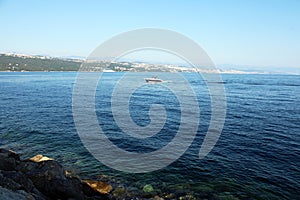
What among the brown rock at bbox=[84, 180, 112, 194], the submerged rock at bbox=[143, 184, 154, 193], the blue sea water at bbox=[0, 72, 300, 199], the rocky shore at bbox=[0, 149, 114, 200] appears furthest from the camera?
the blue sea water at bbox=[0, 72, 300, 199]

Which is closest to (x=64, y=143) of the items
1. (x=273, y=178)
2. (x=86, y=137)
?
(x=86, y=137)

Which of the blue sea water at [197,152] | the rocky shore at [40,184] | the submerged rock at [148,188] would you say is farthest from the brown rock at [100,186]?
the submerged rock at [148,188]

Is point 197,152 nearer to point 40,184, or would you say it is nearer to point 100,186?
point 100,186

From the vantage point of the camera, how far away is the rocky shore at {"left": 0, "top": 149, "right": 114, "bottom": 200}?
491 inches

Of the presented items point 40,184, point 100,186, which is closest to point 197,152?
point 100,186

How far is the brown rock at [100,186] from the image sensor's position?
18183 mm

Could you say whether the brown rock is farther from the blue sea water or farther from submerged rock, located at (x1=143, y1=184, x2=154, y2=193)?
submerged rock, located at (x1=143, y1=184, x2=154, y2=193)

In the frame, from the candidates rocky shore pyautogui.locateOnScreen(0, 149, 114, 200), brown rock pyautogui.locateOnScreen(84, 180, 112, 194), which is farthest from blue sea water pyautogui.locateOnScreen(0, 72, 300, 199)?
rocky shore pyautogui.locateOnScreen(0, 149, 114, 200)

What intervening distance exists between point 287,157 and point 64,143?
82.7 ft

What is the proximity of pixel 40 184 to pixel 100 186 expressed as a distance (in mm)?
5036

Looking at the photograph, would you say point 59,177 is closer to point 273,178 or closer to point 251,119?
point 273,178

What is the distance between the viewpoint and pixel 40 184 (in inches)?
592

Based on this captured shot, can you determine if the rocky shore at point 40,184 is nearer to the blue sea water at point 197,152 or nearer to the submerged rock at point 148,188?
the submerged rock at point 148,188

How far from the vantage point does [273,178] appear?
21.1m
